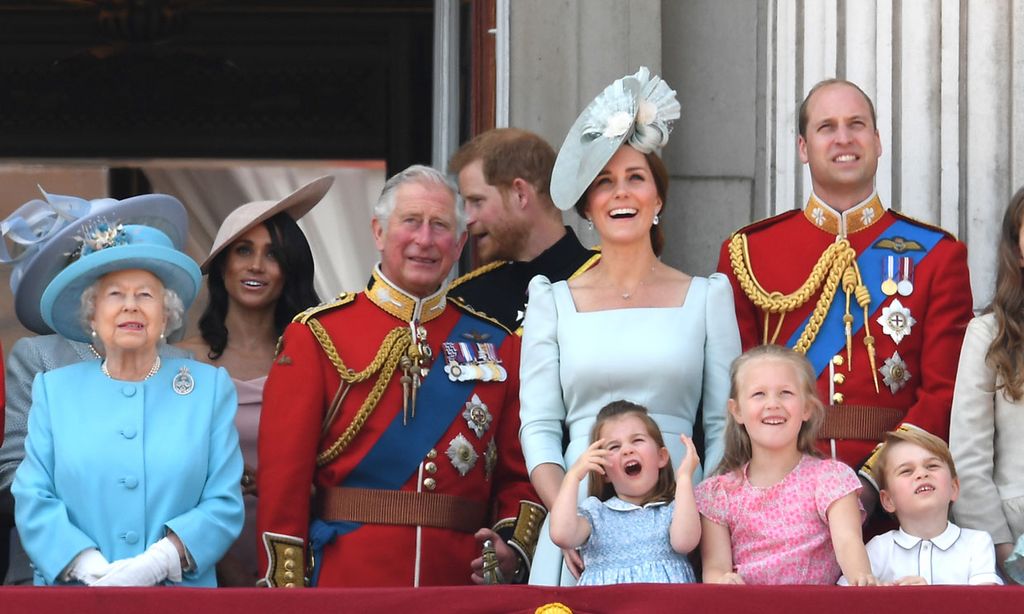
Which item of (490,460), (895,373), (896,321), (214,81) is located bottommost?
(490,460)

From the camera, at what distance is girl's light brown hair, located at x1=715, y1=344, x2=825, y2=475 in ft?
14.9

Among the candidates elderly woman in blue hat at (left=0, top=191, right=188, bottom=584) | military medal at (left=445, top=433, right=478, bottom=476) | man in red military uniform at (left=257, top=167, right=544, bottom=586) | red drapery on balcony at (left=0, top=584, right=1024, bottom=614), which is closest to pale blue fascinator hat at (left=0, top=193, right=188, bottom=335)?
elderly woman in blue hat at (left=0, top=191, right=188, bottom=584)

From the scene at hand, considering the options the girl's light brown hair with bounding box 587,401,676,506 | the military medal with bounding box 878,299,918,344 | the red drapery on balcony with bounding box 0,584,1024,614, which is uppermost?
the military medal with bounding box 878,299,918,344

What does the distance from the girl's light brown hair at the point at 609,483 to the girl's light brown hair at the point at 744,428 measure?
0.41 feet

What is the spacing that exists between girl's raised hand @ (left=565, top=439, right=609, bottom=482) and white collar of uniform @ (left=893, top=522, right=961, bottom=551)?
0.65m

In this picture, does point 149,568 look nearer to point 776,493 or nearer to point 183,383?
point 183,383

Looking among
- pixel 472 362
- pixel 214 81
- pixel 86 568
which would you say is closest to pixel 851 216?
pixel 472 362

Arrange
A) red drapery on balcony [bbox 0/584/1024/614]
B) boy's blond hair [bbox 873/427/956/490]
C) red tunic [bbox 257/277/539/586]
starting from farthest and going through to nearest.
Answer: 1. red tunic [bbox 257/277/539/586]
2. boy's blond hair [bbox 873/427/956/490]
3. red drapery on balcony [bbox 0/584/1024/614]

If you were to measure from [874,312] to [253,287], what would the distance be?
5.27 feet

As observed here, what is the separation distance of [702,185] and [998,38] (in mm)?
933

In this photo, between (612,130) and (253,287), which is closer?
(612,130)

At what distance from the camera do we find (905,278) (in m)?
5.13

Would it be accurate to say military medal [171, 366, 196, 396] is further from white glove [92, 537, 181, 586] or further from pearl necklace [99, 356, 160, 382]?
white glove [92, 537, 181, 586]

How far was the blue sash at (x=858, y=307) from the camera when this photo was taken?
16.7 ft
